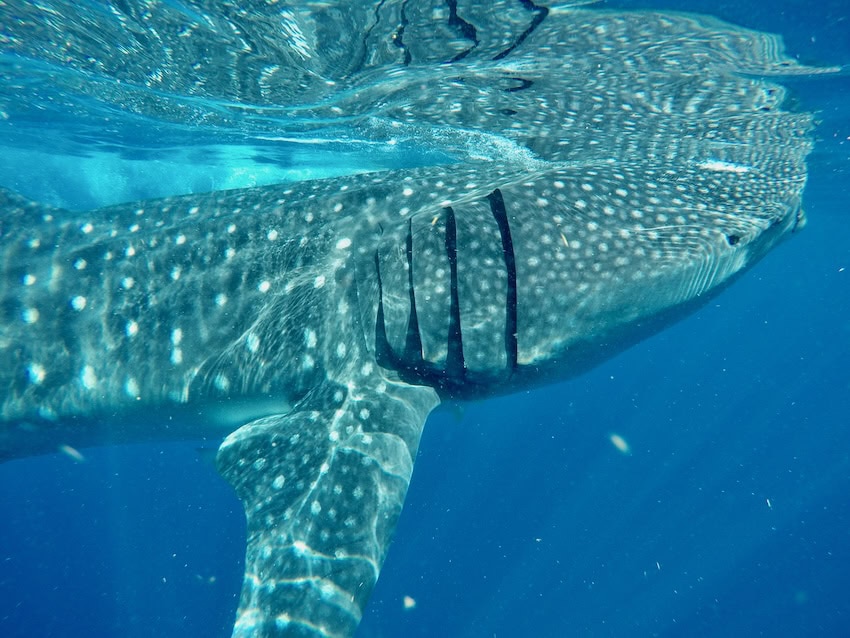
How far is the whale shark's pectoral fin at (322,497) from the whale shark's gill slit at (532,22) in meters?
4.60

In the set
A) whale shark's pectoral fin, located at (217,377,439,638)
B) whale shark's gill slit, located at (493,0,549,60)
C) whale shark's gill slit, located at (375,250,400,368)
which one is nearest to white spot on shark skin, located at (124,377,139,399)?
whale shark's pectoral fin, located at (217,377,439,638)

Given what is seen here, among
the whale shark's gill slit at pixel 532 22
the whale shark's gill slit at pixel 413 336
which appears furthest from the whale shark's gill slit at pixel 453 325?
the whale shark's gill slit at pixel 532 22

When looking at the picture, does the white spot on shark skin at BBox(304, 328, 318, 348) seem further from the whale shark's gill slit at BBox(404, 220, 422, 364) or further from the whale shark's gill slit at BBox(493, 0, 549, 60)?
the whale shark's gill slit at BBox(493, 0, 549, 60)

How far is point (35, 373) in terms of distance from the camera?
498cm

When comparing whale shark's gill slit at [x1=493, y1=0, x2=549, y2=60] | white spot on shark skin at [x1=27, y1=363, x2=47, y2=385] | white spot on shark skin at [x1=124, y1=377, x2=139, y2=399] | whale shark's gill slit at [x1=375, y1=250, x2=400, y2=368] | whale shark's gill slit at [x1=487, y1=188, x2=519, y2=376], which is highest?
whale shark's gill slit at [x1=493, y1=0, x2=549, y2=60]

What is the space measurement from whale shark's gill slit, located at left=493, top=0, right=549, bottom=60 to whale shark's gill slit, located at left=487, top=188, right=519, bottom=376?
2.86m

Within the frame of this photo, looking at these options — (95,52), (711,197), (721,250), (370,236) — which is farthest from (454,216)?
(95,52)

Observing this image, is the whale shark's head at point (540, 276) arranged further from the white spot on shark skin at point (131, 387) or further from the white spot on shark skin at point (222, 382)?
the white spot on shark skin at point (131, 387)

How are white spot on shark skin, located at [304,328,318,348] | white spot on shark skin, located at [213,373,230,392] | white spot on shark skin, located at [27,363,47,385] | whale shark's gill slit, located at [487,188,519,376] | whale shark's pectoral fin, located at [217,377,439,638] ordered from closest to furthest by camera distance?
whale shark's pectoral fin, located at [217,377,439,638] → whale shark's gill slit, located at [487,188,519,376] → white spot on shark skin, located at [304,328,318,348] → white spot on shark skin, located at [213,373,230,392] → white spot on shark skin, located at [27,363,47,385]

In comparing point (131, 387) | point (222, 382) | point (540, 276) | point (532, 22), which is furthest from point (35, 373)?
point (532, 22)

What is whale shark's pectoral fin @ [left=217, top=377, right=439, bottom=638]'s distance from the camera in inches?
125

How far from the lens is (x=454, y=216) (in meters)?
4.60

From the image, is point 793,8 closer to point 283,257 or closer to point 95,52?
point 283,257

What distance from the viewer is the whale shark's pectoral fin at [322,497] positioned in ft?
10.4
